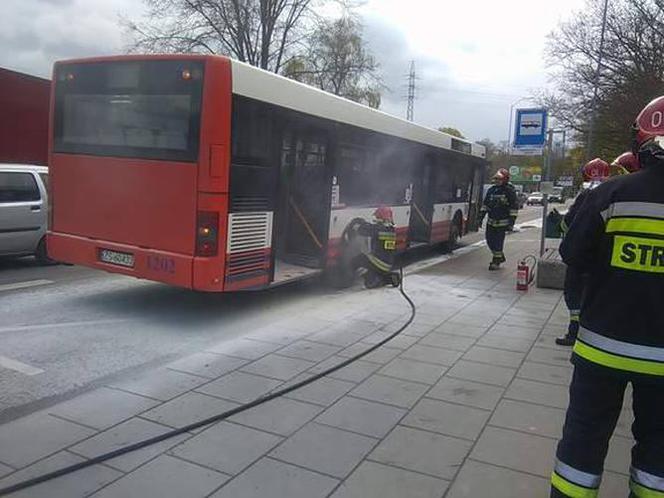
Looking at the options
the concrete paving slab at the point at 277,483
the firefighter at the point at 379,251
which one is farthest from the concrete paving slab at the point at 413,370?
the firefighter at the point at 379,251

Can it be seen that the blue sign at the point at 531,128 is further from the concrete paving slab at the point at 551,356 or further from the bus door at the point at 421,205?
the concrete paving slab at the point at 551,356

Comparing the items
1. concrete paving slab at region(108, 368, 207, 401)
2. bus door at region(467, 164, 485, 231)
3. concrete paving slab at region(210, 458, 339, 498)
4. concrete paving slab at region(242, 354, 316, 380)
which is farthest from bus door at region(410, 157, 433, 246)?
concrete paving slab at region(210, 458, 339, 498)

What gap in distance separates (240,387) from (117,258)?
294 cm

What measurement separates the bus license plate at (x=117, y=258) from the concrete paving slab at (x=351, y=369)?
2.70 meters

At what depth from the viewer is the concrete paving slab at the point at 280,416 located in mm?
3994

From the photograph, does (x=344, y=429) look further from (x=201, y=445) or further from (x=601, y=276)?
(x=601, y=276)

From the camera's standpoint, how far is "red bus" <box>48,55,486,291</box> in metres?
6.36

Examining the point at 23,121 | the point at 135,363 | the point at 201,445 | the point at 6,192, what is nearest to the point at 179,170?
the point at 135,363

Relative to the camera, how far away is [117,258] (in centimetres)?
691

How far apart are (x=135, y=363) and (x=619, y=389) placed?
399cm

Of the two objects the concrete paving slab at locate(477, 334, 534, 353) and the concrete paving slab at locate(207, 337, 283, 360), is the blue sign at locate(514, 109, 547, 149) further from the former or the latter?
the concrete paving slab at locate(207, 337, 283, 360)

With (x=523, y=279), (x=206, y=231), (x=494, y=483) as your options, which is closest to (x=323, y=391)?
(x=494, y=483)

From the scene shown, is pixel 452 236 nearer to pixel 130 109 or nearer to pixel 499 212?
pixel 499 212

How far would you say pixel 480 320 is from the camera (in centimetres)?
738
